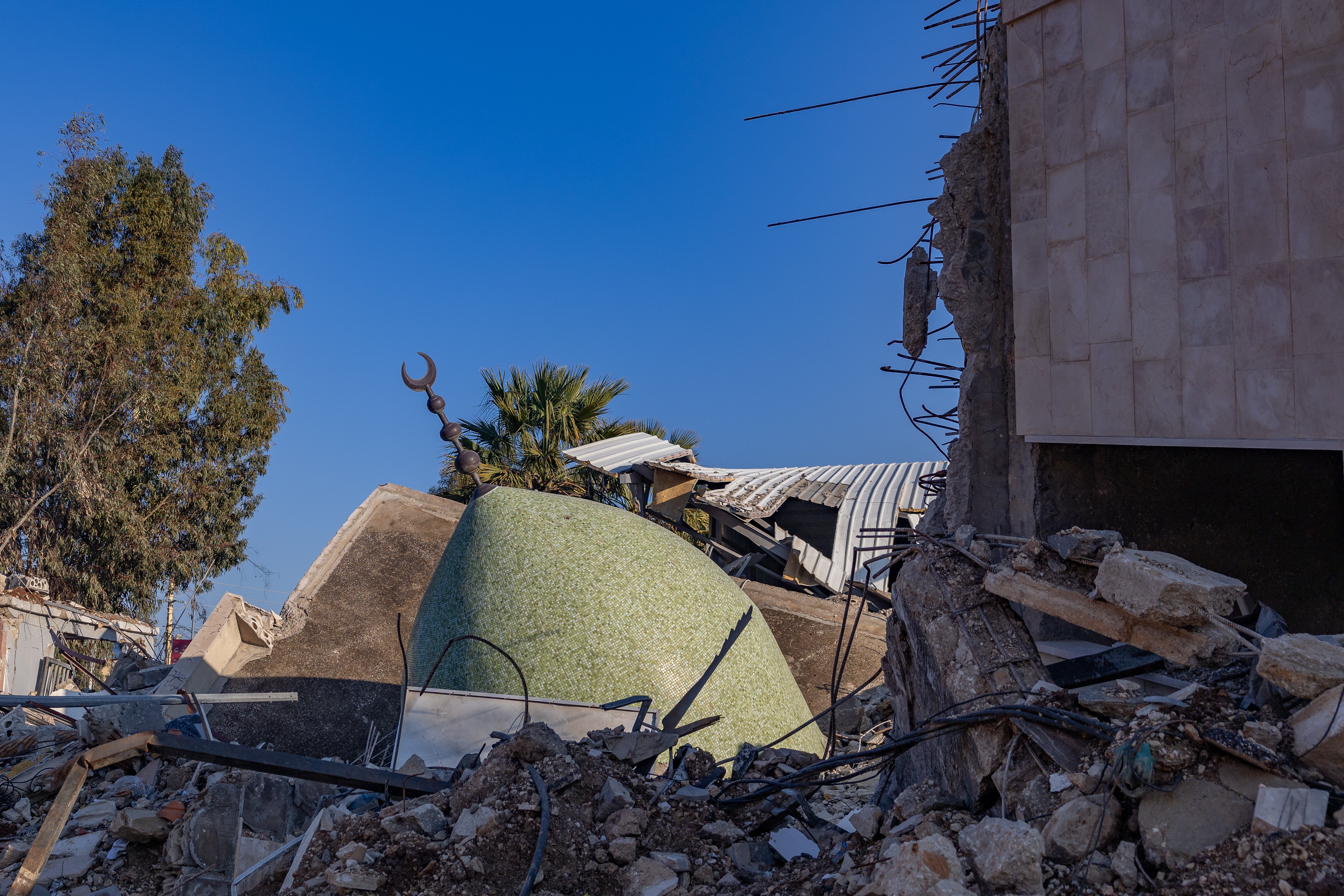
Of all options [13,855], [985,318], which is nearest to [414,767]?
[13,855]

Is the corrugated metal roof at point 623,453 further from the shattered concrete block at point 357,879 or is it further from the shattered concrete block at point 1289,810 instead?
the shattered concrete block at point 1289,810

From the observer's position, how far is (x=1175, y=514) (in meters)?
6.18

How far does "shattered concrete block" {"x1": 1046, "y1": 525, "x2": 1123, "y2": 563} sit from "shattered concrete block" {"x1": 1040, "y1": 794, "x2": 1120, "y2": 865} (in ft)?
4.36

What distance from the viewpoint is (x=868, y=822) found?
332cm

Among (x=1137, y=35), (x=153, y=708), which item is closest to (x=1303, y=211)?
(x=1137, y=35)

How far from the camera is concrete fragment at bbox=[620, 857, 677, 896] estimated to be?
10.9 ft

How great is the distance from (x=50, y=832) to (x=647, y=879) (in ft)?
8.35

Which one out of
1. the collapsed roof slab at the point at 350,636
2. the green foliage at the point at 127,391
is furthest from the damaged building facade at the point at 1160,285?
the green foliage at the point at 127,391

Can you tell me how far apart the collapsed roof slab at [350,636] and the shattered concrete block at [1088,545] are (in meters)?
5.69

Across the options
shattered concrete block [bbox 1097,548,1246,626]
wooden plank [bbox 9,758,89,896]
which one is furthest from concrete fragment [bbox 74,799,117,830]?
shattered concrete block [bbox 1097,548,1246,626]

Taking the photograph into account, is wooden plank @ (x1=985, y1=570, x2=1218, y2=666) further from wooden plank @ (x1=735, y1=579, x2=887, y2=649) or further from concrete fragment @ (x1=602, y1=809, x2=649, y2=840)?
wooden plank @ (x1=735, y1=579, x2=887, y2=649)

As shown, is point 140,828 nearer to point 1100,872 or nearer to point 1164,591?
point 1100,872

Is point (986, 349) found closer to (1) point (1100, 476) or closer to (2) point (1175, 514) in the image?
(1) point (1100, 476)

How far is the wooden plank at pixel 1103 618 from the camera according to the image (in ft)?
10.9
